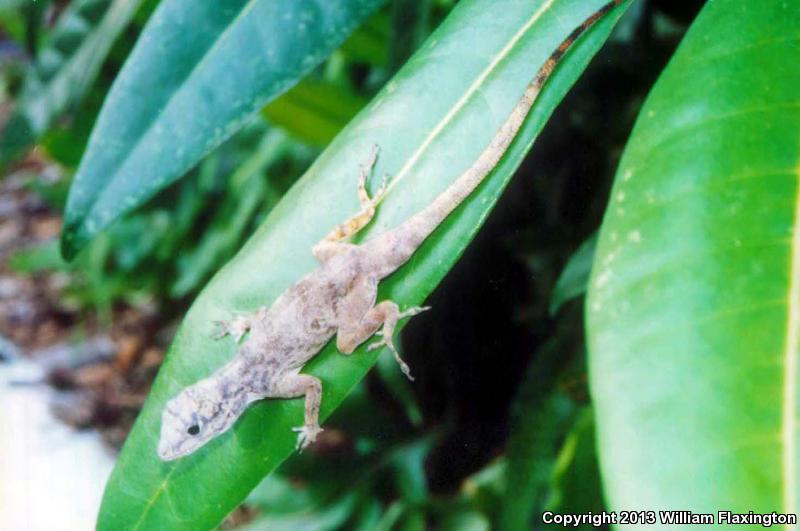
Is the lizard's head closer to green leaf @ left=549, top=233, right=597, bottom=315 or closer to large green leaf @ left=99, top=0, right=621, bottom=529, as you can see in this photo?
large green leaf @ left=99, top=0, right=621, bottom=529

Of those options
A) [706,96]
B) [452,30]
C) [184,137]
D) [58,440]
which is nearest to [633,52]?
[452,30]

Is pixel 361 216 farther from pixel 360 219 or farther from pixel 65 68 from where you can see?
pixel 65 68

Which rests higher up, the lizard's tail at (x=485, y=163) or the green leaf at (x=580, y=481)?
the lizard's tail at (x=485, y=163)

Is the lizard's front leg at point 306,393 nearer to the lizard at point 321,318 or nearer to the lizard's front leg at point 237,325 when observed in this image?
the lizard at point 321,318

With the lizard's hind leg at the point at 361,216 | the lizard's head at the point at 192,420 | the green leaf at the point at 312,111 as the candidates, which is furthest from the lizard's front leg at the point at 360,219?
the green leaf at the point at 312,111

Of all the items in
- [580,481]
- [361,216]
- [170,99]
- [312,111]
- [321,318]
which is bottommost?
[580,481]

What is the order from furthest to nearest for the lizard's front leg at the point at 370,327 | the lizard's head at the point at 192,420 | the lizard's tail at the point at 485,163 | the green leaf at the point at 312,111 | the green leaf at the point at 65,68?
1. the green leaf at the point at 312,111
2. the green leaf at the point at 65,68
3. the lizard's front leg at the point at 370,327
4. the lizard's head at the point at 192,420
5. the lizard's tail at the point at 485,163

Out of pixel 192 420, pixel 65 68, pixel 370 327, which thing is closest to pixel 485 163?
pixel 370 327
